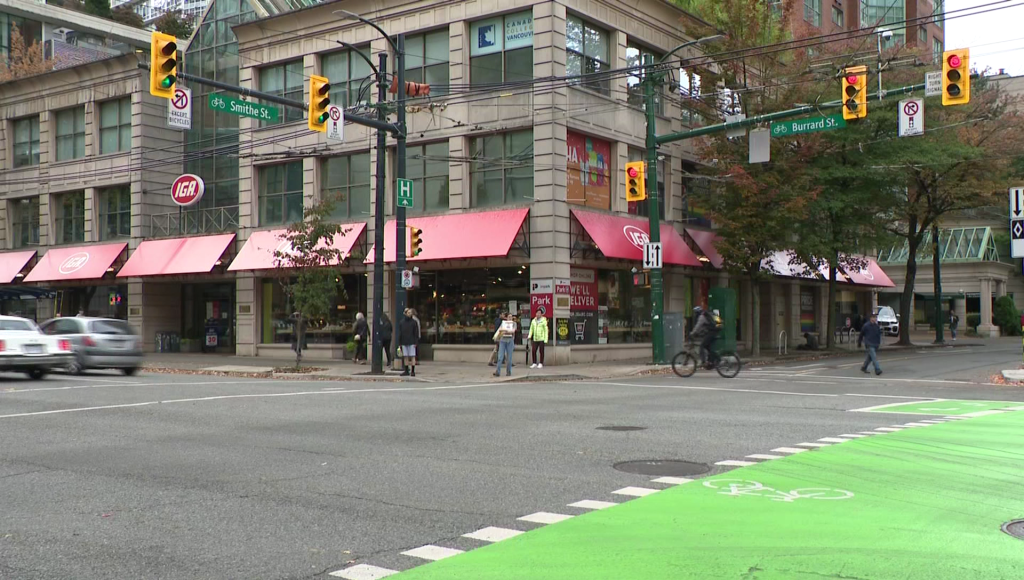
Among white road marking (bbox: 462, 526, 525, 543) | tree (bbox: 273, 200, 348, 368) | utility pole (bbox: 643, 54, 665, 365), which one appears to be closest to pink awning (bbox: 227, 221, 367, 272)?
tree (bbox: 273, 200, 348, 368)

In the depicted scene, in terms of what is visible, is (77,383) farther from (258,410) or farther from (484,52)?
(484,52)

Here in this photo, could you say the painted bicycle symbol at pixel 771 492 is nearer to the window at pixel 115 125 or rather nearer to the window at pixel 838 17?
the window at pixel 115 125

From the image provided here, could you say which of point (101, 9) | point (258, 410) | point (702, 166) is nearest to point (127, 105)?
point (702, 166)

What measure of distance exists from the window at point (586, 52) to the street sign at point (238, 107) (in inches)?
451

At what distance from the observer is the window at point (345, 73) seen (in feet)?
107

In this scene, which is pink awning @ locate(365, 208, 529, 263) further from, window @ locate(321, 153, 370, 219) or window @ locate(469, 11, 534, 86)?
window @ locate(469, 11, 534, 86)

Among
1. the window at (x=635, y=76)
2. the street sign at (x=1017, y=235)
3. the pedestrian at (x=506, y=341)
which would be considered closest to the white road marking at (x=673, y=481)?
the pedestrian at (x=506, y=341)

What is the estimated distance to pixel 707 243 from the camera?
3503cm


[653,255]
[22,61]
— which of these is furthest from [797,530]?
[22,61]

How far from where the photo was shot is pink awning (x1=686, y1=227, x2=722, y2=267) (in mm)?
34438

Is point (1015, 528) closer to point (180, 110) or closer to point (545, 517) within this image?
point (545, 517)

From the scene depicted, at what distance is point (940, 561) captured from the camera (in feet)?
18.8

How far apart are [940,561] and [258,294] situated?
3241 cm

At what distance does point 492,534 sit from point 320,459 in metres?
3.86
